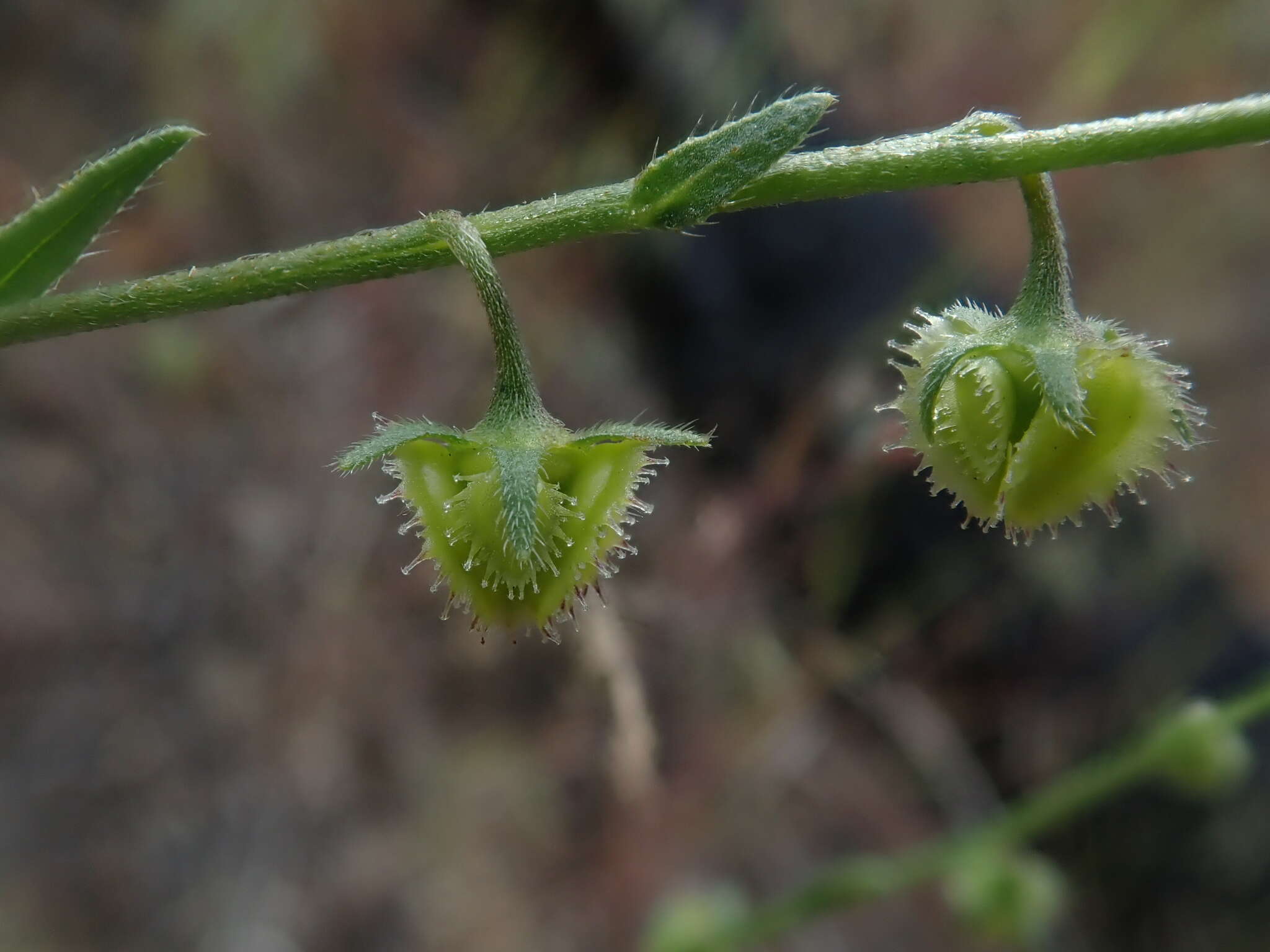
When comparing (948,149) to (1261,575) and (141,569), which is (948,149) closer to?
(141,569)

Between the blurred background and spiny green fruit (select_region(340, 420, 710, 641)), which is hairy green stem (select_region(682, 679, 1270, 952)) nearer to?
the blurred background

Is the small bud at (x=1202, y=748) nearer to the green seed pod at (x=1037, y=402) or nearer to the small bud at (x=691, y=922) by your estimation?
the small bud at (x=691, y=922)

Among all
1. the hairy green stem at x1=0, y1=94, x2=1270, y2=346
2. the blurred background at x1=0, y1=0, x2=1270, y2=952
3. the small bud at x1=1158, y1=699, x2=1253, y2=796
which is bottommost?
the small bud at x1=1158, y1=699, x2=1253, y2=796

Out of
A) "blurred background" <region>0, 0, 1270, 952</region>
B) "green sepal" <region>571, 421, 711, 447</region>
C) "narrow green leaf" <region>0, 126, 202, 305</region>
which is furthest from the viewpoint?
"blurred background" <region>0, 0, 1270, 952</region>

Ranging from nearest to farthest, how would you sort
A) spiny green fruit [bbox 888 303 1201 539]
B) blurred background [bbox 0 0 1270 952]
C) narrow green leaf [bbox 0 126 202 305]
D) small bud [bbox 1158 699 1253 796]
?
1. spiny green fruit [bbox 888 303 1201 539]
2. narrow green leaf [bbox 0 126 202 305]
3. small bud [bbox 1158 699 1253 796]
4. blurred background [bbox 0 0 1270 952]

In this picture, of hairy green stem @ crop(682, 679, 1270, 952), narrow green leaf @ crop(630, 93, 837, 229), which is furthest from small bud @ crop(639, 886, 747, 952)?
narrow green leaf @ crop(630, 93, 837, 229)

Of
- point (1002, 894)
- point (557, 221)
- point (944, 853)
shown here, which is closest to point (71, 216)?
point (557, 221)

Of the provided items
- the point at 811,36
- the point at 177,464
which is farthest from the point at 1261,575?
the point at 177,464

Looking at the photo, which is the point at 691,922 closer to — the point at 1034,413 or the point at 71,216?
the point at 1034,413
